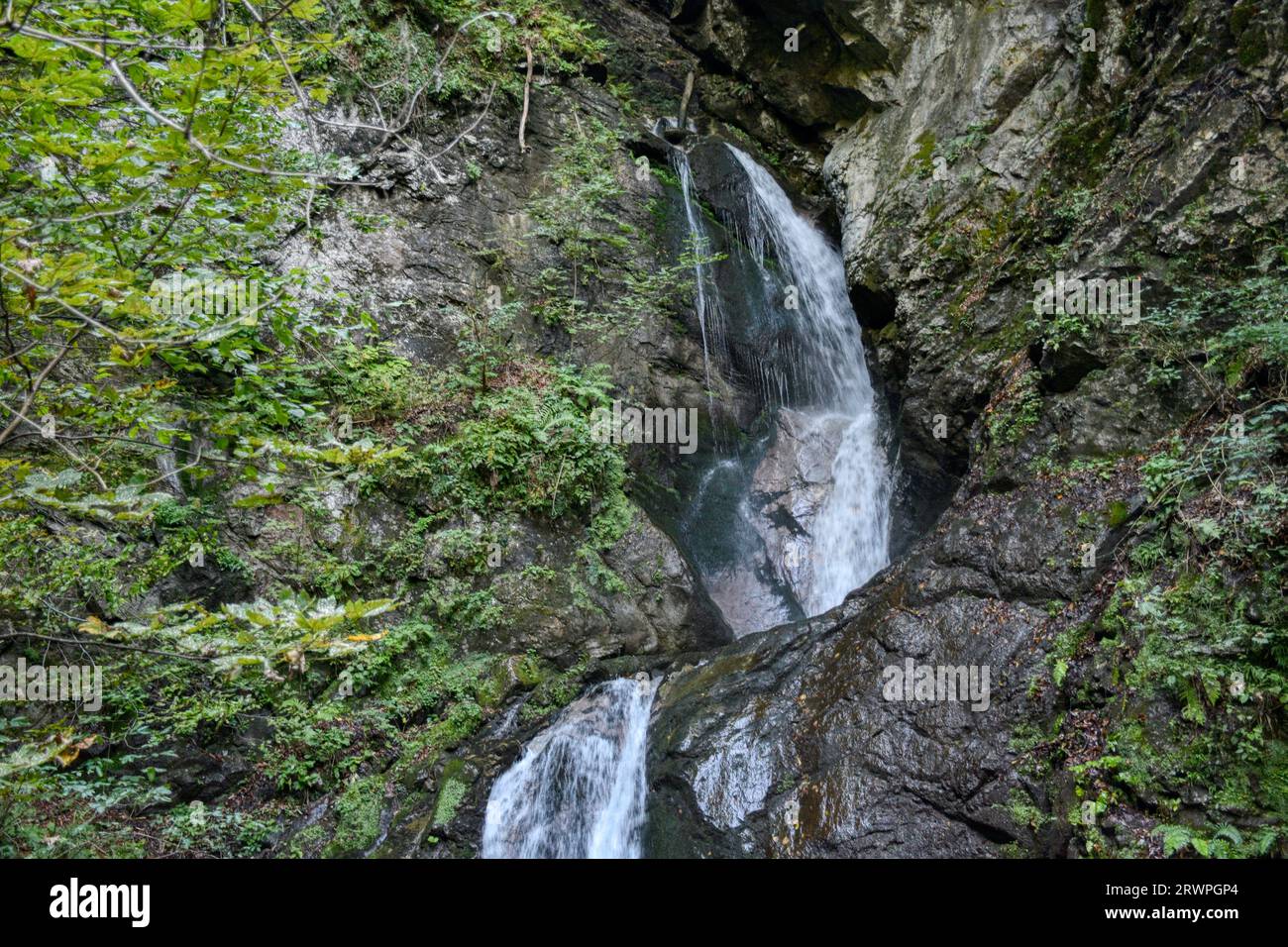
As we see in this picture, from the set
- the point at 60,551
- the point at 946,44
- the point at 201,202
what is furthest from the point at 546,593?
the point at 946,44

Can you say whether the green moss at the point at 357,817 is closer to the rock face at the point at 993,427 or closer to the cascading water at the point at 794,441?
the rock face at the point at 993,427

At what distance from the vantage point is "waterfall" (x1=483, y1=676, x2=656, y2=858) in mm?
6203

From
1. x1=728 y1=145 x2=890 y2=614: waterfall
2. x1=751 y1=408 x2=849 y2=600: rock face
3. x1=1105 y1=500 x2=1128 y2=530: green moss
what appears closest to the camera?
x1=1105 y1=500 x2=1128 y2=530: green moss

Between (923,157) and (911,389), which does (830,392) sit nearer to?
(911,389)

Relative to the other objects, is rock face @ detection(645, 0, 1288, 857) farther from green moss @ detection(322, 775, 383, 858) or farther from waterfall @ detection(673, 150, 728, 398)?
green moss @ detection(322, 775, 383, 858)

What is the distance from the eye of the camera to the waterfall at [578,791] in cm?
620

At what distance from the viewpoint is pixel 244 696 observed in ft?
22.5

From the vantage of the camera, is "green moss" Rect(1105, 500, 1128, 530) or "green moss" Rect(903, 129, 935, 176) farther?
"green moss" Rect(903, 129, 935, 176)

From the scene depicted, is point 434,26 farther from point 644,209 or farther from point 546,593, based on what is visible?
point 546,593

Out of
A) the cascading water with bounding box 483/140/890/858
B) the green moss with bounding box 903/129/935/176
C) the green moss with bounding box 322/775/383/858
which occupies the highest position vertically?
the green moss with bounding box 903/129/935/176

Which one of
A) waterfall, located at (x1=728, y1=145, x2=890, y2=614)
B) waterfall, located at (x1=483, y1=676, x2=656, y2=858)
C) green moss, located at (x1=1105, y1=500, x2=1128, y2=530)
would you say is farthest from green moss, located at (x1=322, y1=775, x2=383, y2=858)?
green moss, located at (x1=1105, y1=500, x2=1128, y2=530)

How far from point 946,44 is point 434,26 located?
27.9 ft

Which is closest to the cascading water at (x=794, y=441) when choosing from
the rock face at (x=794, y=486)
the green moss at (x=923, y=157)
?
the rock face at (x=794, y=486)
